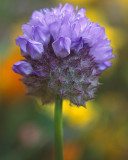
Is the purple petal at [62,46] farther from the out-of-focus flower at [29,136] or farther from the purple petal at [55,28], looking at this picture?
the out-of-focus flower at [29,136]

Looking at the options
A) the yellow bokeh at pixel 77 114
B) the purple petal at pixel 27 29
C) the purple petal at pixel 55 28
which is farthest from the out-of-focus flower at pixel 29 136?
the purple petal at pixel 55 28

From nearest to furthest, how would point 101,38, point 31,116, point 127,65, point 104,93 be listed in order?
point 101,38 → point 31,116 → point 104,93 → point 127,65

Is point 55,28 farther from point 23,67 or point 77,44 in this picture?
point 23,67

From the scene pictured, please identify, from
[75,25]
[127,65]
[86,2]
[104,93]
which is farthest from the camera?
[86,2]

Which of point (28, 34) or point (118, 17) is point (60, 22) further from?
point (118, 17)

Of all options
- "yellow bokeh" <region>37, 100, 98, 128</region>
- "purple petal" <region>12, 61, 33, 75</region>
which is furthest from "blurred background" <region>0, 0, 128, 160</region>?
"purple petal" <region>12, 61, 33, 75</region>

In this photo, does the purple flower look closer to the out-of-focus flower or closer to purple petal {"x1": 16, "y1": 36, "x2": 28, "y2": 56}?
purple petal {"x1": 16, "y1": 36, "x2": 28, "y2": 56}

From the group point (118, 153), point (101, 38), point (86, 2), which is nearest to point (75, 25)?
point (101, 38)
